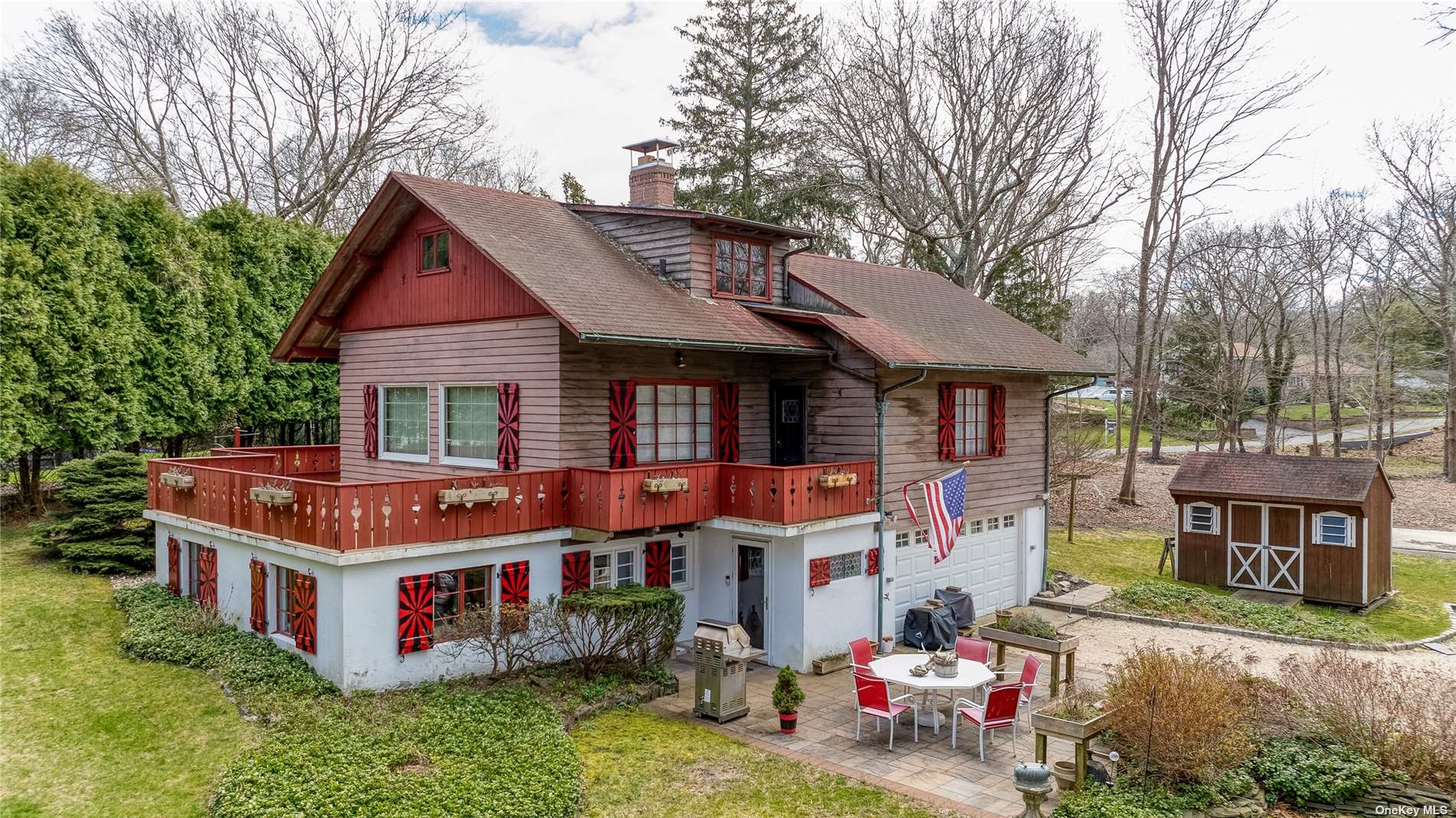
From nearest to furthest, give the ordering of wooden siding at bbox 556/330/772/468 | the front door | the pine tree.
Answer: wooden siding at bbox 556/330/772/468, the front door, the pine tree

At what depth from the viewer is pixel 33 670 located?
41.1 ft

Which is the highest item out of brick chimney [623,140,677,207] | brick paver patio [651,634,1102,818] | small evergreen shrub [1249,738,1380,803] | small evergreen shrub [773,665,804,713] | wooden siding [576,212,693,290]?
brick chimney [623,140,677,207]

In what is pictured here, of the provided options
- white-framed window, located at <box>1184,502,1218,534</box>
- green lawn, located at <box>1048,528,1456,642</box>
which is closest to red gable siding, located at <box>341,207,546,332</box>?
green lawn, located at <box>1048,528,1456,642</box>

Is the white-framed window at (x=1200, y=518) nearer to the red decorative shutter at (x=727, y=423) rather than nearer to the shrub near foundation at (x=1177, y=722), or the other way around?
the shrub near foundation at (x=1177, y=722)

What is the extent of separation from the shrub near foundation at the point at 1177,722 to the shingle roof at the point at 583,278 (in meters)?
7.40

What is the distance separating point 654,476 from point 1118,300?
3560 cm

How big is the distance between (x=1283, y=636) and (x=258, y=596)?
17826mm

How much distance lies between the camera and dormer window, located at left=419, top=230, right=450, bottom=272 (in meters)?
15.6

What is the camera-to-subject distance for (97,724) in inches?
429

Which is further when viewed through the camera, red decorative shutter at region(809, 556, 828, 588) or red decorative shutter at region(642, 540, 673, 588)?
red decorative shutter at region(642, 540, 673, 588)

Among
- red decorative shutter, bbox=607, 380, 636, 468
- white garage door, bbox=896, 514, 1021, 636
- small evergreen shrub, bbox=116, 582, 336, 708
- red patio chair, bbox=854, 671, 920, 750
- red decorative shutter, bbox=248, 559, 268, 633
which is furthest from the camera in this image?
white garage door, bbox=896, 514, 1021, 636

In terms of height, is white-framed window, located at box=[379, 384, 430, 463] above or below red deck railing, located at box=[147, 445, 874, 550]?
above

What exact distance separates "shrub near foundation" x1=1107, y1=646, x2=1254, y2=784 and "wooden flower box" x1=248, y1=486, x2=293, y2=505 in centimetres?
1087

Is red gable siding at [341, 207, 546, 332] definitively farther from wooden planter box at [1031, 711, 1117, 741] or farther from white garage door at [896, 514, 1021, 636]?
wooden planter box at [1031, 711, 1117, 741]
